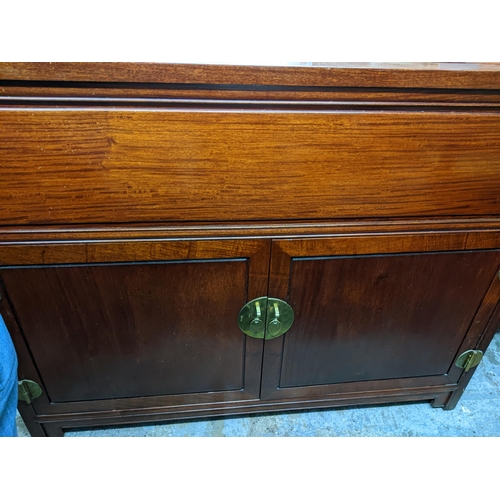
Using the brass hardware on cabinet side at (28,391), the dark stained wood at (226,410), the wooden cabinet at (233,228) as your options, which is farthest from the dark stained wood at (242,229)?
the dark stained wood at (226,410)

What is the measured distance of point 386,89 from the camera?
0.44 meters

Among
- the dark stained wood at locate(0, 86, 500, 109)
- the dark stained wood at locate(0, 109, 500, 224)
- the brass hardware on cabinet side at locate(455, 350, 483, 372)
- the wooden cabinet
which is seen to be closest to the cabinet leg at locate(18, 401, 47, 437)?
the wooden cabinet

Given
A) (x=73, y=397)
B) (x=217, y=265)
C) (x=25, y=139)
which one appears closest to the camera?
(x=25, y=139)

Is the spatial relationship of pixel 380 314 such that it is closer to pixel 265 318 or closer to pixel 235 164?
pixel 265 318

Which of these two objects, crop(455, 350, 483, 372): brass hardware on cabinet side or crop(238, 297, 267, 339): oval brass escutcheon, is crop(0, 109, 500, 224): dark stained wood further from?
crop(455, 350, 483, 372): brass hardware on cabinet side

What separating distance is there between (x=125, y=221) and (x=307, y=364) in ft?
1.29

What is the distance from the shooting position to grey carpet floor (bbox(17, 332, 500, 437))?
0.79 metres

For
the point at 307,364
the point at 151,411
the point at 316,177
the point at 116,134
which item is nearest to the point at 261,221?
the point at 316,177

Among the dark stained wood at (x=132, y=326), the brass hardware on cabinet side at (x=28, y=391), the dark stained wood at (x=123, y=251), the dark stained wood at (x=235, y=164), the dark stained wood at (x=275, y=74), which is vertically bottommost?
the brass hardware on cabinet side at (x=28, y=391)

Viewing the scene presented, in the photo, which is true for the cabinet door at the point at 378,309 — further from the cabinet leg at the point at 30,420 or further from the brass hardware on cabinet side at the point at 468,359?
the cabinet leg at the point at 30,420

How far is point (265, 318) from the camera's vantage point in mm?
612

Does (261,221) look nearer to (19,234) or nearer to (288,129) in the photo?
(288,129)

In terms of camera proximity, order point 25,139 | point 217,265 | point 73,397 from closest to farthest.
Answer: point 25,139 → point 217,265 → point 73,397

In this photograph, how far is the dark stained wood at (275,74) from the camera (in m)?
0.39
